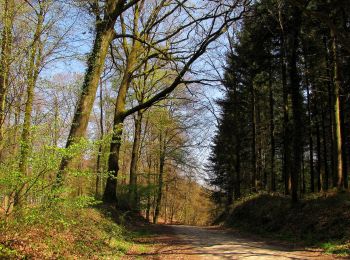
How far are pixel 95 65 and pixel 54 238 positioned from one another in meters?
6.14

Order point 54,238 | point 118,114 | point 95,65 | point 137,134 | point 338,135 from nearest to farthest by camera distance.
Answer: point 54,238 → point 95,65 → point 338,135 → point 118,114 → point 137,134

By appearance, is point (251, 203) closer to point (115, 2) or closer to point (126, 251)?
point (126, 251)

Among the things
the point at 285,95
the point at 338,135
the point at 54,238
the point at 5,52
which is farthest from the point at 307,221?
the point at 5,52

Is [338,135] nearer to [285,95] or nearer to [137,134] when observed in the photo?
[285,95]

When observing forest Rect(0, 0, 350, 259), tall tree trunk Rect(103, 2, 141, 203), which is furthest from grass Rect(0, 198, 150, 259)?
tall tree trunk Rect(103, 2, 141, 203)

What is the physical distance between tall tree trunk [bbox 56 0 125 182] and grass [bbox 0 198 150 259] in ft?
9.50

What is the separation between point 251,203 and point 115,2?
15.2m

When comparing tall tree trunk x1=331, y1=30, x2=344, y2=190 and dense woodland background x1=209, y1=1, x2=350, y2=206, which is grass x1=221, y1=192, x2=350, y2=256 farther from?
dense woodland background x1=209, y1=1, x2=350, y2=206

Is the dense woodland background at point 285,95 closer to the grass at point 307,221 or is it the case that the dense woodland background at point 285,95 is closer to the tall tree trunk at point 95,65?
the grass at point 307,221

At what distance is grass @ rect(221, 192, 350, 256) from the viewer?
38.5 ft

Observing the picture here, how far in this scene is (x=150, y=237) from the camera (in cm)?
1534

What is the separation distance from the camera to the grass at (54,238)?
21.1 ft

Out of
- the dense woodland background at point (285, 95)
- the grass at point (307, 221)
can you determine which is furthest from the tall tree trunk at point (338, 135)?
the grass at point (307, 221)

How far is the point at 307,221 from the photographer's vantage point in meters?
14.4
